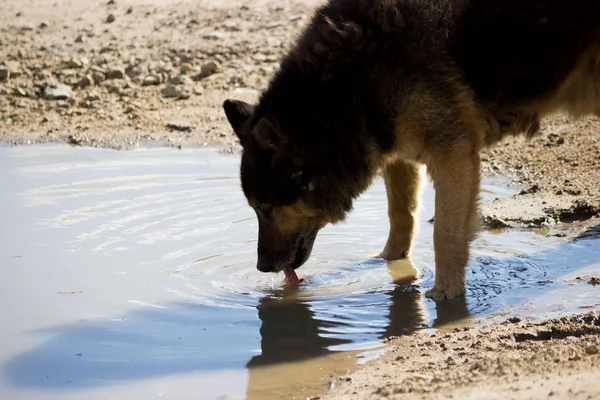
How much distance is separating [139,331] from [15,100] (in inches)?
303

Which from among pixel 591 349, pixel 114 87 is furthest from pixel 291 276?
pixel 114 87

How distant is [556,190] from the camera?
29.9 feet

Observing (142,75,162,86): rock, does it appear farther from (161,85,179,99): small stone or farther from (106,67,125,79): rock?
(161,85,179,99): small stone

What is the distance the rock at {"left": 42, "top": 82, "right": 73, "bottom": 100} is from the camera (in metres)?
13.1

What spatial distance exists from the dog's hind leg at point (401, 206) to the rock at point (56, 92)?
21.8 ft

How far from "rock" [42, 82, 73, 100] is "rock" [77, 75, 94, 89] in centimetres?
18

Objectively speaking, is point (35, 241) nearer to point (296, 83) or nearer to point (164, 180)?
point (164, 180)

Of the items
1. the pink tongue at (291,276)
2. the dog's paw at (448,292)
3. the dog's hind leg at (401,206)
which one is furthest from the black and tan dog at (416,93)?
the dog's hind leg at (401,206)

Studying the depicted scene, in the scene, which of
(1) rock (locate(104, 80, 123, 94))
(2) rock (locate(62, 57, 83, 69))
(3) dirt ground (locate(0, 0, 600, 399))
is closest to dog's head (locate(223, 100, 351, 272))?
(3) dirt ground (locate(0, 0, 600, 399))

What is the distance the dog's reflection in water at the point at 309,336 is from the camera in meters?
5.38

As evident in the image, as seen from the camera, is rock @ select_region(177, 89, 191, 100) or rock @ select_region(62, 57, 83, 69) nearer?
rock @ select_region(177, 89, 191, 100)

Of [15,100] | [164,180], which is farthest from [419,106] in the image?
[15,100]

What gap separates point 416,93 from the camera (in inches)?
254

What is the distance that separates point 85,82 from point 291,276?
7.24 metres
